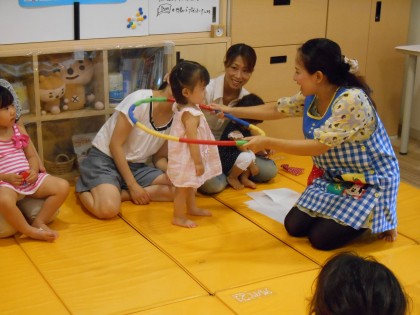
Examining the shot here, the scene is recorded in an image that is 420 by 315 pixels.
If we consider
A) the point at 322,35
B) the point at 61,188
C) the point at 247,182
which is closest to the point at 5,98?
the point at 61,188

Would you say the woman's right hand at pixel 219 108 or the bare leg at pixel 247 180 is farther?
the bare leg at pixel 247 180

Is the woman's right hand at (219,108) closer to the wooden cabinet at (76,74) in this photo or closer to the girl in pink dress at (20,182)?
the wooden cabinet at (76,74)

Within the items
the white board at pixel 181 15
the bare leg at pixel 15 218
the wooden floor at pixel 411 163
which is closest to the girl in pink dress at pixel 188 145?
the bare leg at pixel 15 218

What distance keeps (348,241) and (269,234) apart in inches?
13.6

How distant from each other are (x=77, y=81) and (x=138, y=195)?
0.75 meters

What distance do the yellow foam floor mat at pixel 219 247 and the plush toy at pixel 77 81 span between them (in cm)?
68

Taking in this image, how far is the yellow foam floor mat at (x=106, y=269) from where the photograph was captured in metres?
2.32

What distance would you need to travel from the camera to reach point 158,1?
3.57 m

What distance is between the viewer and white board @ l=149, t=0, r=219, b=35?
3.59m

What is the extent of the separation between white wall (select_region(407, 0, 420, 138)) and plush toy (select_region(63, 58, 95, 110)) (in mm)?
2392

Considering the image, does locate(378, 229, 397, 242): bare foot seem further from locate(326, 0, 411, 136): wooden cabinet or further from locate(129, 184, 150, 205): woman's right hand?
locate(326, 0, 411, 136): wooden cabinet

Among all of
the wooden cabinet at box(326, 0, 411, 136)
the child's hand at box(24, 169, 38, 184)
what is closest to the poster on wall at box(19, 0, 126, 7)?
the child's hand at box(24, 169, 38, 184)

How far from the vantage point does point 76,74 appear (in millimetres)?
3482

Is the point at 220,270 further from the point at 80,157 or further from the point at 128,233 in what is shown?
the point at 80,157
